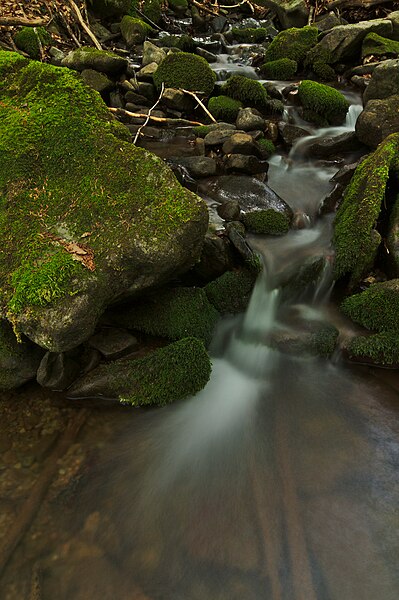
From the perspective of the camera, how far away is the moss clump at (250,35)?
14.7 metres

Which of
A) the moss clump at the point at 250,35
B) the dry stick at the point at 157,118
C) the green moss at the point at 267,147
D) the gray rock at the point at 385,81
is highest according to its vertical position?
the moss clump at the point at 250,35

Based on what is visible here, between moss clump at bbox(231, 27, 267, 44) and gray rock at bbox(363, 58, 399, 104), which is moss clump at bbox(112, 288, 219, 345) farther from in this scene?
moss clump at bbox(231, 27, 267, 44)

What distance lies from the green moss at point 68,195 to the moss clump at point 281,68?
27.4 ft

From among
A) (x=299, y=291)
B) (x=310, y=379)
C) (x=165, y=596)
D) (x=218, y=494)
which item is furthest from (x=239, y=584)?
(x=299, y=291)

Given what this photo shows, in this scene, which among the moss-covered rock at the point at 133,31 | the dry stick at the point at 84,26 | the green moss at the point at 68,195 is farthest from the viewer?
the moss-covered rock at the point at 133,31

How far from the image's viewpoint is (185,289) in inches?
171

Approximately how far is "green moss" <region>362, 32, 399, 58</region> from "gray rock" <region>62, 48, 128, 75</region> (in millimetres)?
6331

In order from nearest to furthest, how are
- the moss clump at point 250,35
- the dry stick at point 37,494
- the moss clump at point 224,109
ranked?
the dry stick at point 37,494, the moss clump at point 224,109, the moss clump at point 250,35

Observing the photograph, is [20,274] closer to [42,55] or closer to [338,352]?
[338,352]

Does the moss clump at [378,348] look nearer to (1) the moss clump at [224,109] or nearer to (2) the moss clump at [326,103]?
(1) the moss clump at [224,109]

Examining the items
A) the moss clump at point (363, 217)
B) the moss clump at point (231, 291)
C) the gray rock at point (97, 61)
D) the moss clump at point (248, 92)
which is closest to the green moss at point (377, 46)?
the moss clump at point (248, 92)

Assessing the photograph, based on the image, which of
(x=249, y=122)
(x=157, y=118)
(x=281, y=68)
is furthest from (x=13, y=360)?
(x=281, y=68)

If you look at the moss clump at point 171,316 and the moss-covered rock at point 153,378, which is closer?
the moss-covered rock at point 153,378

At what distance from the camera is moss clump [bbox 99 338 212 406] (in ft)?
12.0
